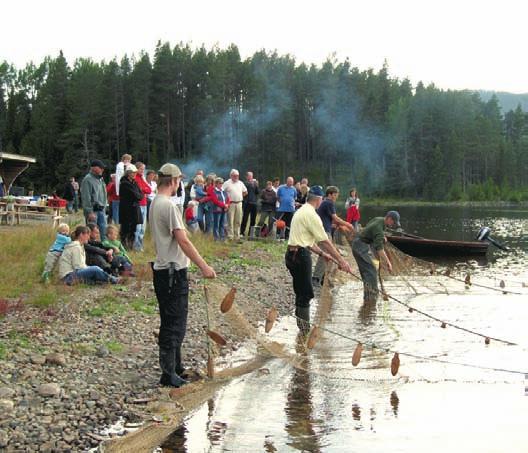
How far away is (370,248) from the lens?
1359 cm

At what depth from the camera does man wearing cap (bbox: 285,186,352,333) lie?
361 inches

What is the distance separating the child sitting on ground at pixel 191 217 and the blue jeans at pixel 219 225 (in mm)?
515

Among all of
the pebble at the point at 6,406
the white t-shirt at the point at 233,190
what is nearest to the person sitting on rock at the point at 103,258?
the pebble at the point at 6,406

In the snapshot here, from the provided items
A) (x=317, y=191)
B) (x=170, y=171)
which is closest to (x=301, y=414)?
(x=170, y=171)

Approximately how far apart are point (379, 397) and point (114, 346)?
127 inches

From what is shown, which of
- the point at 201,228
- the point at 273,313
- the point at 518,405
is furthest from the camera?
the point at 201,228

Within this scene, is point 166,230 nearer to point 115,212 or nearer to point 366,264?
point 366,264

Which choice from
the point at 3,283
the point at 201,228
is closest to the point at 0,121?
the point at 201,228

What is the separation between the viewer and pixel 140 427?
640cm

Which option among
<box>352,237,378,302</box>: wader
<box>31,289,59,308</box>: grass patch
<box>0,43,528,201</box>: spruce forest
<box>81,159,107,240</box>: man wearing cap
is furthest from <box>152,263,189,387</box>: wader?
<box>0,43,528,201</box>: spruce forest

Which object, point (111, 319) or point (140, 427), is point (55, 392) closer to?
point (140, 427)

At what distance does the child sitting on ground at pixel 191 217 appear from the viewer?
18.2m

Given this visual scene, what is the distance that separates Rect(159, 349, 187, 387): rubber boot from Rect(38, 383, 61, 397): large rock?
108 cm

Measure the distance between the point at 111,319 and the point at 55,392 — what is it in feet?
9.41
